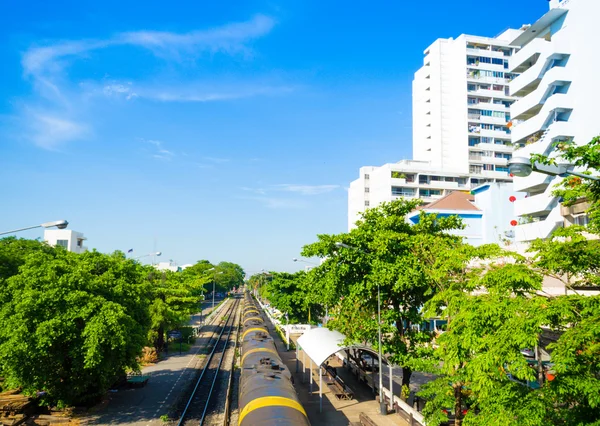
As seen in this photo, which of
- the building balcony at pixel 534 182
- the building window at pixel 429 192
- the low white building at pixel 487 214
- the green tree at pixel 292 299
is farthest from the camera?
the building window at pixel 429 192

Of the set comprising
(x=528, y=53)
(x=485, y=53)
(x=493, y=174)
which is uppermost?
(x=485, y=53)

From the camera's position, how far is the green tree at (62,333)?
60.5 feet

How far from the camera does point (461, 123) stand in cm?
7450

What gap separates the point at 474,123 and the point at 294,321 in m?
50.1

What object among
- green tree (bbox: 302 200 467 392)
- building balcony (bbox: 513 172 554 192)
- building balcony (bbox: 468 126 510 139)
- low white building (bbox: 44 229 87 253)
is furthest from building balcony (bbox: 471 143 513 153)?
low white building (bbox: 44 229 87 253)

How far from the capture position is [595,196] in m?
10.2

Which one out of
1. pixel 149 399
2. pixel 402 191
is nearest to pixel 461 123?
pixel 402 191

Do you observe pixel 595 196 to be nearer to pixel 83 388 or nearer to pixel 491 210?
pixel 83 388

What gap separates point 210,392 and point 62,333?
35.0 feet

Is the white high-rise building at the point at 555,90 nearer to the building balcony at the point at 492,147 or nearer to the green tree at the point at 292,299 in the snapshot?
the green tree at the point at 292,299

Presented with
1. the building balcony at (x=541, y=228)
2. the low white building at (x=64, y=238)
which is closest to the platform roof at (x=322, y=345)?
the building balcony at (x=541, y=228)

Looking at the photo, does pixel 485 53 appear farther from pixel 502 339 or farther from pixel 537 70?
pixel 502 339

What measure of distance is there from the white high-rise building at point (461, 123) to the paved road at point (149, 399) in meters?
48.7

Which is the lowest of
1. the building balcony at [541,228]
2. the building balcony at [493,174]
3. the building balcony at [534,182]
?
the building balcony at [541,228]
